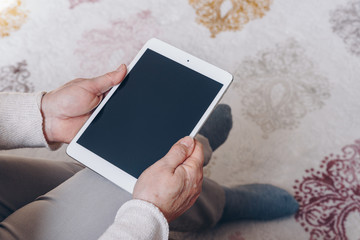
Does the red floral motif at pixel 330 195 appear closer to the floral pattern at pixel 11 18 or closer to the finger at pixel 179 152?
the finger at pixel 179 152

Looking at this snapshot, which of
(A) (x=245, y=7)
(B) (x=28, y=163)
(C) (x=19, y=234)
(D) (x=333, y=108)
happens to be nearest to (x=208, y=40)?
(A) (x=245, y=7)

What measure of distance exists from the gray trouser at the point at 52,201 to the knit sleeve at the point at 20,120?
38mm

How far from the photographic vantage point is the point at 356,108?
97 cm

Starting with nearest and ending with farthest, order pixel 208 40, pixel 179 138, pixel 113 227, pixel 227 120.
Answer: pixel 113 227 < pixel 179 138 < pixel 227 120 < pixel 208 40

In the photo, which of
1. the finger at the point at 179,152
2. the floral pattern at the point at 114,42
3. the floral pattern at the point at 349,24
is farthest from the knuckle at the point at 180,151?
the floral pattern at the point at 349,24

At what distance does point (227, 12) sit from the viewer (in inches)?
44.3

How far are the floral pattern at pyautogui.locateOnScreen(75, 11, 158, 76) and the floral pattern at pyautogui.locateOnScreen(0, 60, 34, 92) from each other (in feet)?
0.62

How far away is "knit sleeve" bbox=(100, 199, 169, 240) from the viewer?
1.59 ft

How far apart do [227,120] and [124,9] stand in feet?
1.85

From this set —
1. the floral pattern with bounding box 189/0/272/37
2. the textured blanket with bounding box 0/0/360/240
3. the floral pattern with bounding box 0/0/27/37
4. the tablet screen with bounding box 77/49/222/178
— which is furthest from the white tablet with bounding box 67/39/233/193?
the floral pattern with bounding box 0/0/27/37

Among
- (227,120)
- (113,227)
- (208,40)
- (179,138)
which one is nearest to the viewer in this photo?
(113,227)

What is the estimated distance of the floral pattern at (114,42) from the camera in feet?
3.72

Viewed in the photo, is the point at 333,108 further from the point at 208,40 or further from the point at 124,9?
the point at 124,9

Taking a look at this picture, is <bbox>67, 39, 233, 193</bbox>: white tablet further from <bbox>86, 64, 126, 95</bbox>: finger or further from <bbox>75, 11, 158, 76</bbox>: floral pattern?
<bbox>75, 11, 158, 76</bbox>: floral pattern
